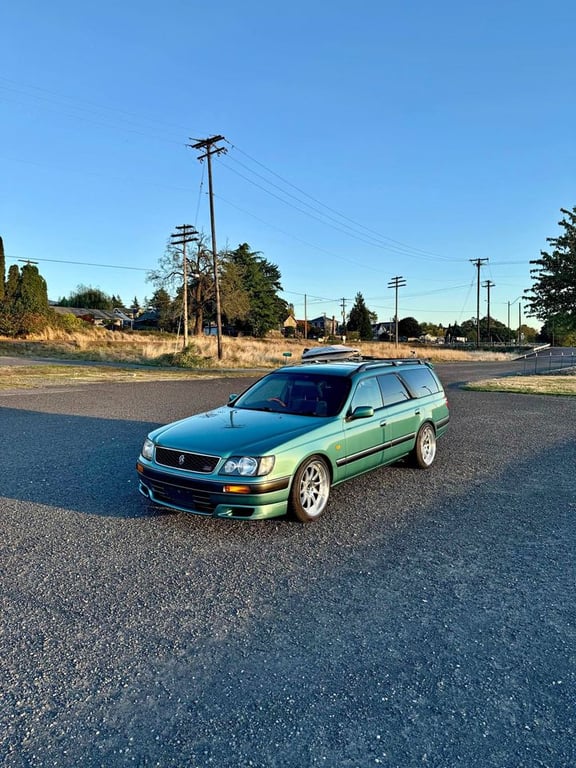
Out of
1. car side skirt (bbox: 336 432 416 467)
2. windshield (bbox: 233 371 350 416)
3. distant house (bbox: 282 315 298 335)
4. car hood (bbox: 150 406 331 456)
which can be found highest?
distant house (bbox: 282 315 298 335)

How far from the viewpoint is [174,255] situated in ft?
193

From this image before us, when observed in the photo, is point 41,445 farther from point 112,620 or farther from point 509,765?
point 509,765

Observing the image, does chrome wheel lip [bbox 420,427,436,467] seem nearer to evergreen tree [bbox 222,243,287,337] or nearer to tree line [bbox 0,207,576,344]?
tree line [bbox 0,207,576,344]

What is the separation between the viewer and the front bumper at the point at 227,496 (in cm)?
427

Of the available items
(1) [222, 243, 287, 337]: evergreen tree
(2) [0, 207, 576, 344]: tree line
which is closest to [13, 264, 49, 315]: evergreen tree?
(2) [0, 207, 576, 344]: tree line

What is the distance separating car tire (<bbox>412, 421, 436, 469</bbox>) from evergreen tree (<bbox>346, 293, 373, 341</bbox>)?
97.2 meters

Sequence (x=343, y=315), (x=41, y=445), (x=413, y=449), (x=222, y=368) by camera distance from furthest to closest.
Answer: (x=343, y=315) < (x=222, y=368) < (x=41, y=445) < (x=413, y=449)

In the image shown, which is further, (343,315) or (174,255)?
(343,315)

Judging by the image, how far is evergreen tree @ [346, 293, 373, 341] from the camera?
10612 centimetres

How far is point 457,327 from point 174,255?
296 ft

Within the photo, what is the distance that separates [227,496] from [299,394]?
201 cm

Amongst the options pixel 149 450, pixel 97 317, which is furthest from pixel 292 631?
pixel 97 317

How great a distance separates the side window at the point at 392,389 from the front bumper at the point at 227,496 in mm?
2277

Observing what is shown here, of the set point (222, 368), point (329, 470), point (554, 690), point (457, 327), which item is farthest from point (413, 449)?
point (457, 327)
